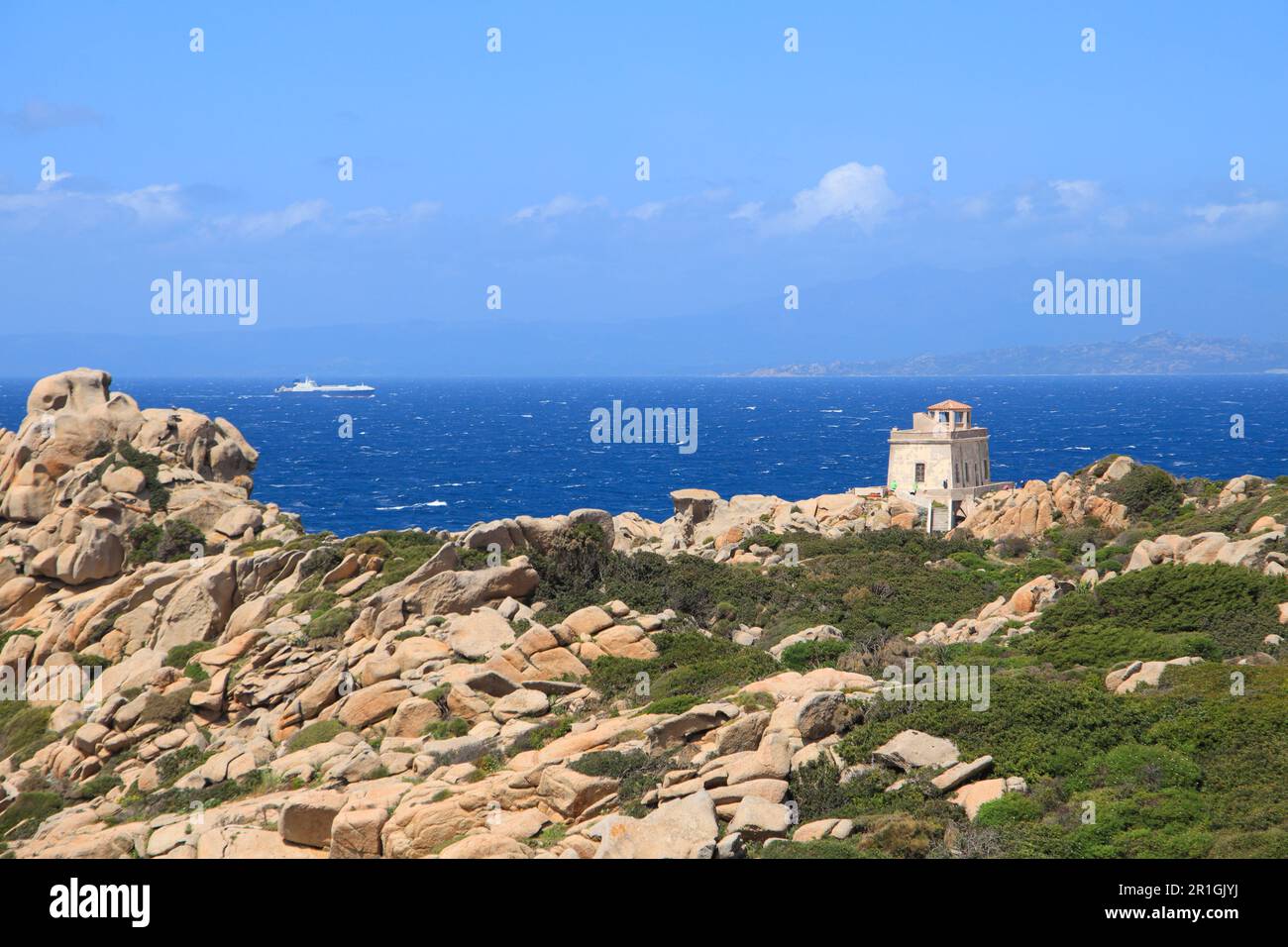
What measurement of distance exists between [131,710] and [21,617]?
14.3 metres

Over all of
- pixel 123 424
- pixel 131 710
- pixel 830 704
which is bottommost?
pixel 131 710

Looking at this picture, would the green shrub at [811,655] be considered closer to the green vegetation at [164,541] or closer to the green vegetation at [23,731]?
the green vegetation at [23,731]

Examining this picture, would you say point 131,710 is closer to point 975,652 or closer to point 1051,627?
point 975,652

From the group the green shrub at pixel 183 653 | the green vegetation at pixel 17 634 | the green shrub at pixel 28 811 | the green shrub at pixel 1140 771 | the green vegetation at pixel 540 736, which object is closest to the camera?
the green shrub at pixel 1140 771

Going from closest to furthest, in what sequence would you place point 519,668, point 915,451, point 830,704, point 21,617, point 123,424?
1. point 830,704
2. point 519,668
3. point 21,617
4. point 123,424
5. point 915,451

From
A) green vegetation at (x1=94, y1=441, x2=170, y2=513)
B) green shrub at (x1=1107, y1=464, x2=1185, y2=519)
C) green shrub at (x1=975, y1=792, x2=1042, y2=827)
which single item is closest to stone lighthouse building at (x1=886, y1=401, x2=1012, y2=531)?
green shrub at (x1=1107, y1=464, x2=1185, y2=519)

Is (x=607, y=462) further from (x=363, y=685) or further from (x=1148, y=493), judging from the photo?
(x=363, y=685)

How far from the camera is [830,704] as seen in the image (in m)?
21.4

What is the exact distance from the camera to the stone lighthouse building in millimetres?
58688

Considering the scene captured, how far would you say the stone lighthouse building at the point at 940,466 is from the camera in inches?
2311

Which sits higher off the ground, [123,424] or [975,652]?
[123,424]

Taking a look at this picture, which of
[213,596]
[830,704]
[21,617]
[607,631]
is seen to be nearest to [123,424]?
[21,617]

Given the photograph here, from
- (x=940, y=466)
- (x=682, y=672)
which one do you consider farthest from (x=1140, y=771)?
(x=940, y=466)

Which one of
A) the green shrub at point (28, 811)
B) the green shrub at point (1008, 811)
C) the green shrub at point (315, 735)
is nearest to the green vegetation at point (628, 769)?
the green shrub at point (1008, 811)
